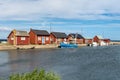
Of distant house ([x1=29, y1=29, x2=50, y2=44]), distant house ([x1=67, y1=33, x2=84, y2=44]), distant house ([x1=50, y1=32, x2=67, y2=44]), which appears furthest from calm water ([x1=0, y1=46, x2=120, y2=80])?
distant house ([x1=67, y1=33, x2=84, y2=44])

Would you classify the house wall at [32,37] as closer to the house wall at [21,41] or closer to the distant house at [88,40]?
the house wall at [21,41]

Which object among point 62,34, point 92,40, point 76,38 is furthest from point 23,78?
point 92,40

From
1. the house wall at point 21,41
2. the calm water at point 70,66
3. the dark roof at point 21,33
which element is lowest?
the calm water at point 70,66

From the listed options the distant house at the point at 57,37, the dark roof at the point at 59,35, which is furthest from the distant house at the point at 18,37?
the dark roof at the point at 59,35

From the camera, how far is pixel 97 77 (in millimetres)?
30000

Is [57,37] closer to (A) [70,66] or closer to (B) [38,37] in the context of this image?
(B) [38,37]

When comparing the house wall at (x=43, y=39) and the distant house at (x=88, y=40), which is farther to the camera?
the distant house at (x=88, y=40)

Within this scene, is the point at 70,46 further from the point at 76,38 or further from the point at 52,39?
the point at 76,38

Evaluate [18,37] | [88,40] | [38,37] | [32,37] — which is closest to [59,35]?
[38,37]

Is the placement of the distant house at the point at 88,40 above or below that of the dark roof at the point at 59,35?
below

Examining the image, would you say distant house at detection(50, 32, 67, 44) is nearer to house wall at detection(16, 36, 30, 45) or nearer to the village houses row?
the village houses row

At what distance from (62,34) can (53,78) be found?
119221 millimetres

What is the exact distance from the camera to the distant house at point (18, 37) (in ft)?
317

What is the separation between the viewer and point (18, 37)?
9669cm
